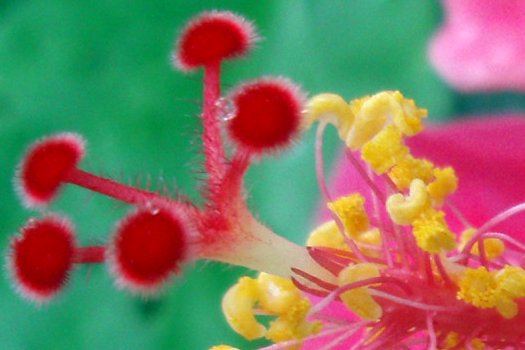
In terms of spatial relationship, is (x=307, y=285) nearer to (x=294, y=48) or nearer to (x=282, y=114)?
(x=282, y=114)

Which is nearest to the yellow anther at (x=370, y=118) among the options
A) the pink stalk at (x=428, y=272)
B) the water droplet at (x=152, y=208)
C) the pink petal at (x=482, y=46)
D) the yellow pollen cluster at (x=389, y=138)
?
the yellow pollen cluster at (x=389, y=138)

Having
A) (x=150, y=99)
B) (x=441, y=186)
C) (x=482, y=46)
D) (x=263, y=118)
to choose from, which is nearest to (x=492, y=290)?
(x=441, y=186)

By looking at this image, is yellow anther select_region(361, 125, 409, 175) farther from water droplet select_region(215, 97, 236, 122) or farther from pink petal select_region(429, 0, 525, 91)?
pink petal select_region(429, 0, 525, 91)

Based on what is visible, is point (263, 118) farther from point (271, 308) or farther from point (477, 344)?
point (477, 344)

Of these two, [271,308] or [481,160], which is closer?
[271,308]

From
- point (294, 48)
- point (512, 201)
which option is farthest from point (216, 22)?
point (294, 48)

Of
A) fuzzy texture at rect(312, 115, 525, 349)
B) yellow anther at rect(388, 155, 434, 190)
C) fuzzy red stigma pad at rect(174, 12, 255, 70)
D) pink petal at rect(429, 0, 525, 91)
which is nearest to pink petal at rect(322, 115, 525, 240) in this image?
fuzzy texture at rect(312, 115, 525, 349)
